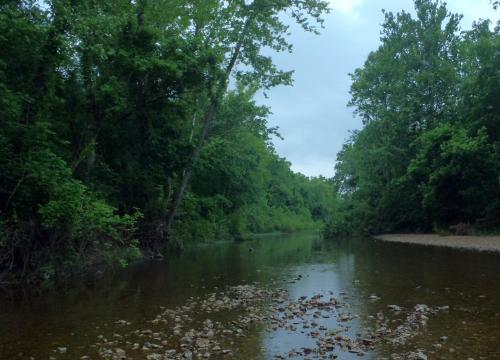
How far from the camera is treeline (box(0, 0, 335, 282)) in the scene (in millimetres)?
16531

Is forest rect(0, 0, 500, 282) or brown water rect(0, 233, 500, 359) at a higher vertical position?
forest rect(0, 0, 500, 282)

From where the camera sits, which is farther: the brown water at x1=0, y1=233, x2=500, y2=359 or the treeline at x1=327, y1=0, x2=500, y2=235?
the treeline at x1=327, y1=0, x2=500, y2=235

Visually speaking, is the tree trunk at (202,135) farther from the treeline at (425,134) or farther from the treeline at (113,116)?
the treeline at (425,134)

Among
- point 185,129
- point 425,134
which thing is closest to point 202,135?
point 185,129

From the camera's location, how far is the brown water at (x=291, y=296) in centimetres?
834

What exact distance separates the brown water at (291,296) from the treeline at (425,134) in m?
17.7

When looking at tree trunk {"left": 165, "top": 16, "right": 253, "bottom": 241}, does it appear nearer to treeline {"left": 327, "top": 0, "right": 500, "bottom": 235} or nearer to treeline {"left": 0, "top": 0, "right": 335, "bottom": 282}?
treeline {"left": 0, "top": 0, "right": 335, "bottom": 282}

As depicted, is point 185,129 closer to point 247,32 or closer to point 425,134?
point 247,32

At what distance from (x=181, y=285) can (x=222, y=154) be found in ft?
96.8

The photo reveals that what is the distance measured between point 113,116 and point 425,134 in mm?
A: 28999

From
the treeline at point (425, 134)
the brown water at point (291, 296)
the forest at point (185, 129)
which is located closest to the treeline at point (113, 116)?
the forest at point (185, 129)

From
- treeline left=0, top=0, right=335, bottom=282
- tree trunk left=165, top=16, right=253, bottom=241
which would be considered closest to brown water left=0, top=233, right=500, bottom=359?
treeline left=0, top=0, right=335, bottom=282

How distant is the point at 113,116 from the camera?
2478 cm

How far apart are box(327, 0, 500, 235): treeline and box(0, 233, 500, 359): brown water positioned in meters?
17.7
